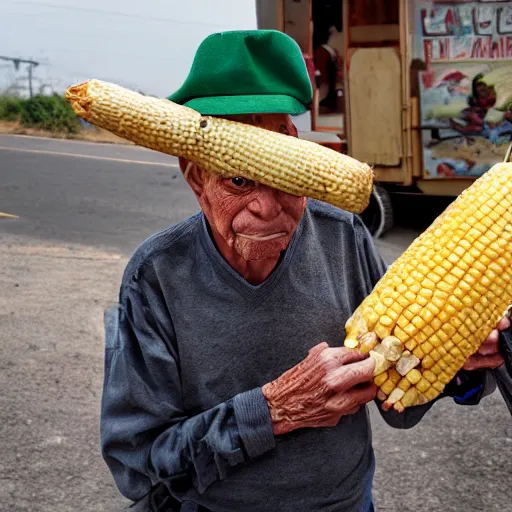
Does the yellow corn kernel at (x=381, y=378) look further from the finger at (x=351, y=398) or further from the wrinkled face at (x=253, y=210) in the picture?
the wrinkled face at (x=253, y=210)

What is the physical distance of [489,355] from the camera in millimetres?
1707

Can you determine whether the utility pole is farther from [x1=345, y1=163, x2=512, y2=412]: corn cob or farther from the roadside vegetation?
[x1=345, y1=163, x2=512, y2=412]: corn cob

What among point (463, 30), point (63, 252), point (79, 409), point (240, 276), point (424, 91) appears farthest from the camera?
point (63, 252)

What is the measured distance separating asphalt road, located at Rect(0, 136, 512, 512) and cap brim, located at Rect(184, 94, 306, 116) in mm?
2470

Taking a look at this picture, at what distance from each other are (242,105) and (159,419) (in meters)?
0.70

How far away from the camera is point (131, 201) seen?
32.6 ft

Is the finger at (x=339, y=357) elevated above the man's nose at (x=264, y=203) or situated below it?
below

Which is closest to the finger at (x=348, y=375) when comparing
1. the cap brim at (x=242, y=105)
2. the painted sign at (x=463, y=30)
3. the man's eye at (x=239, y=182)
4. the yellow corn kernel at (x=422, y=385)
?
the yellow corn kernel at (x=422, y=385)

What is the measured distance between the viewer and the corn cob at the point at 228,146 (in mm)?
1427

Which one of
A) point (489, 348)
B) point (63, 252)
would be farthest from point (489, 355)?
point (63, 252)

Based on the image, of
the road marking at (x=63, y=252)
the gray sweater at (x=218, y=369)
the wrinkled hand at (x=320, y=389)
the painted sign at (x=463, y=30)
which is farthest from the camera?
the road marking at (x=63, y=252)

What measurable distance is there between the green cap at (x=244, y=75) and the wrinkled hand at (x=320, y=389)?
51cm

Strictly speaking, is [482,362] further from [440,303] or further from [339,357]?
[339,357]

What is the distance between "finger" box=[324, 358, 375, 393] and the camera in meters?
1.53
